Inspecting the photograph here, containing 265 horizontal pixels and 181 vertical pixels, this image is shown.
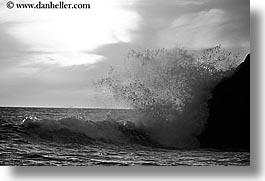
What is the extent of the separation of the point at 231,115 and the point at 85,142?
2.60 ft

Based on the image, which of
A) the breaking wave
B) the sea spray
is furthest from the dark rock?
the breaking wave

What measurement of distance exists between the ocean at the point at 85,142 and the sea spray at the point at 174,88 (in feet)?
0.21

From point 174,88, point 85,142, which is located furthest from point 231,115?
point 85,142

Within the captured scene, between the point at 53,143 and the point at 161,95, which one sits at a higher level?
the point at 161,95

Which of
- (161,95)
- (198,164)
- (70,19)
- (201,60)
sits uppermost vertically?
(70,19)

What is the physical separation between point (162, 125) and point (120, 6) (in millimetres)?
676

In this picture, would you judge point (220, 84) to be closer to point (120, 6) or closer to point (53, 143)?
point (120, 6)

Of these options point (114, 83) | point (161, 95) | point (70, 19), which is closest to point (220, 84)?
point (161, 95)

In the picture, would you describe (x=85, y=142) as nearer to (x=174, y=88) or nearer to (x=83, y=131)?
(x=83, y=131)

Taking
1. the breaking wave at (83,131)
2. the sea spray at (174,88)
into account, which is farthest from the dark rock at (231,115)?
the breaking wave at (83,131)

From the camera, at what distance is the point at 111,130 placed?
2.49 metres

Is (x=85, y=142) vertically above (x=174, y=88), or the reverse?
(x=174, y=88)

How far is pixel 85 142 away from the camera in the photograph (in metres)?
2.47

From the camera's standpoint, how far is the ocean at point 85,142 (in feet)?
7.96
